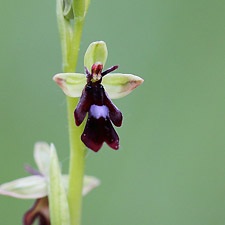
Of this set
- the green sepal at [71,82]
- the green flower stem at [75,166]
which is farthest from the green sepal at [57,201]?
the green sepal at [71,82]

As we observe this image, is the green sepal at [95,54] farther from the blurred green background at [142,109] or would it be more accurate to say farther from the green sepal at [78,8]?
the blurred green background at [142,109]

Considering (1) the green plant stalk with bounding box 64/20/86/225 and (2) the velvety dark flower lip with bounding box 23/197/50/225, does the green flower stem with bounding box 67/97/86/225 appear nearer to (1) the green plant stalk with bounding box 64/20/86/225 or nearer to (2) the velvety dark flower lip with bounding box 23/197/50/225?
(1) the green plant stalk with bounding box 64/20/86/225

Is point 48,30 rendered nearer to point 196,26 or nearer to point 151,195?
point 196,26

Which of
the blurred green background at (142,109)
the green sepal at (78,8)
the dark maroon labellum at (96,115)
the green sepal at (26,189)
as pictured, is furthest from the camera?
the blurred green background at (142,109)

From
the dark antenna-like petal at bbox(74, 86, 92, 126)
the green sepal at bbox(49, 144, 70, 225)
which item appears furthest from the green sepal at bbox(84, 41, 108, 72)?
the green sepal at bbox(49, 144, 70, 225)

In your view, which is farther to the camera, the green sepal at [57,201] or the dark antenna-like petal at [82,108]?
the green sepal at [57,201]

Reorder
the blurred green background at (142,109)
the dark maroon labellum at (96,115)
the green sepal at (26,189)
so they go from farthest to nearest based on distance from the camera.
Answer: the blurred green background at (142,109), the green sepal at (26,189), the dark maroon labellum at (96,115)
